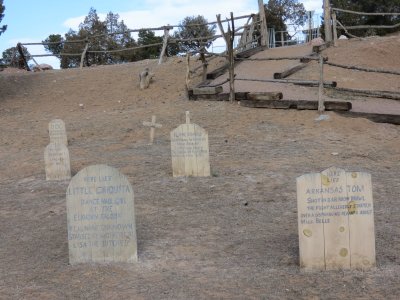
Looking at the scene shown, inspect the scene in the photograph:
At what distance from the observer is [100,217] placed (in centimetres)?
470

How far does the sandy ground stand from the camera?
166 inches

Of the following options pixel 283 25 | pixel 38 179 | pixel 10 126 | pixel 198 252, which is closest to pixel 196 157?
pixel 38 179

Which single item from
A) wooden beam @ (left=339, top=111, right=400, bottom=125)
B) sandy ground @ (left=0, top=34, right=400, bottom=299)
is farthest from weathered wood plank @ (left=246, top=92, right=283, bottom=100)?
wooden beam @ (left=339, top=111, right=400, bottom=125)

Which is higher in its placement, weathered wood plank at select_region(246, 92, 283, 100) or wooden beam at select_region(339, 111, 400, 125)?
weathered wood plank at select_region(246, 92, 283, 100)

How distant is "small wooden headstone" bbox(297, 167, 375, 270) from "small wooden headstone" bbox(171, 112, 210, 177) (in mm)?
3750

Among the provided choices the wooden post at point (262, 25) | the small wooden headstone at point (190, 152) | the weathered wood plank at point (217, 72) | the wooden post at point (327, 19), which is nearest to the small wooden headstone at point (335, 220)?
the small wooden headstone at point (190, 152)

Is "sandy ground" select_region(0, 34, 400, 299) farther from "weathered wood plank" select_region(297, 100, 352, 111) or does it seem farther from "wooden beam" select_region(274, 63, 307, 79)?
"wooden beam" select_region(274, 63, 307, 79)

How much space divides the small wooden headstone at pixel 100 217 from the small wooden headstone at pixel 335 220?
1428 mm

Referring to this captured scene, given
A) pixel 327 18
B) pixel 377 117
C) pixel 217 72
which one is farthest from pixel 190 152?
pixel 327 18

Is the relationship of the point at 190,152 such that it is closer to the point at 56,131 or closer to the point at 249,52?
the point at 56,131

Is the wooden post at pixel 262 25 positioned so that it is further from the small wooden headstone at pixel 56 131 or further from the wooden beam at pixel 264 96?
the small wooden headstone at pixel 56 131

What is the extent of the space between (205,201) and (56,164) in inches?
113

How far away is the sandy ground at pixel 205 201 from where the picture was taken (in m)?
4.22

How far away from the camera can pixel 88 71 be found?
2141cm
